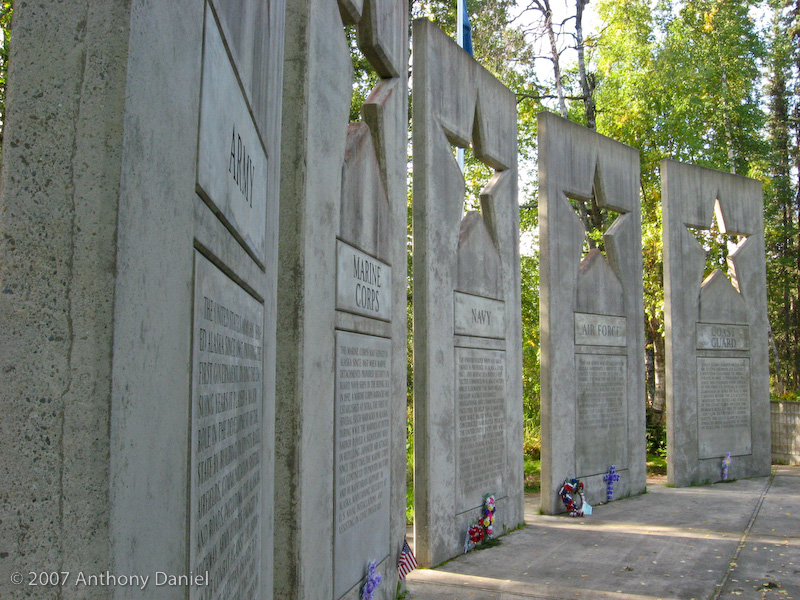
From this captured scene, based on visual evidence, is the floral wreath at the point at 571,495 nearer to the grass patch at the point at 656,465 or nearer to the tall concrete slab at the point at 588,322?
the tall concrete slab at the point at 588,322

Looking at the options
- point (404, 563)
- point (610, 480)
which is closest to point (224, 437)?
point (404, 563)

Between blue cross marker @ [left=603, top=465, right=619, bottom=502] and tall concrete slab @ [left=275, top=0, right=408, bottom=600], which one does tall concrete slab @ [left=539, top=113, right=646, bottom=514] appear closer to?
blue cross marker @ [left=603, top=465, right=619, bottom=502]

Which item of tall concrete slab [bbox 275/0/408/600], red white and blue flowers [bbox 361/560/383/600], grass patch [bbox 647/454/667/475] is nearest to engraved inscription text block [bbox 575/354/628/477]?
grass patch [bbox 647/454/667/475]

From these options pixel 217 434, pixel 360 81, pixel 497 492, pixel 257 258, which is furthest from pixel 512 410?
pixel 360 81

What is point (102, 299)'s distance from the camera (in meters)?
1.36

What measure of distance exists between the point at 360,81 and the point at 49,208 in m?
14.4

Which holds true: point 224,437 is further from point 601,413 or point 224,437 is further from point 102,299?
point 601,413

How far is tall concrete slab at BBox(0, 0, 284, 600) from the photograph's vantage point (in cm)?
133

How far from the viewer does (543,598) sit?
5504mm

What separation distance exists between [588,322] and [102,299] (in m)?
9.10

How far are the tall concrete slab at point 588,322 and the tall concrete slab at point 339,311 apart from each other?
152 inches

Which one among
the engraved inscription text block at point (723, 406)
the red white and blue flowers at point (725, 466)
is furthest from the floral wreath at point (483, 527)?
the red white and blue flowers at point (725, 466)

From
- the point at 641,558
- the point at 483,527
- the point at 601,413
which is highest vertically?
the point at 601,413

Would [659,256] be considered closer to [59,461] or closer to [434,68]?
[434,68]
